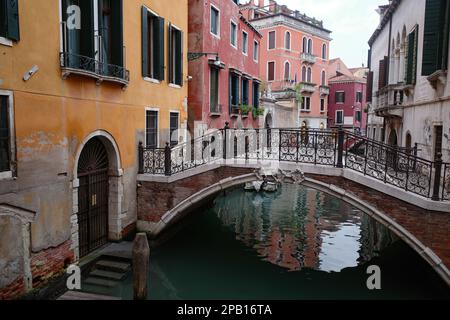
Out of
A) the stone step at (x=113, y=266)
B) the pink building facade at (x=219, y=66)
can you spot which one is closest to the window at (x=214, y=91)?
the pink building facade at (x=219, y=66)

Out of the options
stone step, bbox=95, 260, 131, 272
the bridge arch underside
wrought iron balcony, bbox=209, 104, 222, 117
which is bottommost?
stone step, bbox=95, 260, 131, 272

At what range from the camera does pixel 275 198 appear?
17.9 m

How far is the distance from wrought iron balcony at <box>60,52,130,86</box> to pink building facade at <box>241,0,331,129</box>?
21.0 meters

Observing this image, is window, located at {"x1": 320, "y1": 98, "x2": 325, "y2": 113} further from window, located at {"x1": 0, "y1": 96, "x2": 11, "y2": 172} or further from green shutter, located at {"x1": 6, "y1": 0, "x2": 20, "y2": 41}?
window, located at {"x1": 0, "y1": 96, "x2": 11, "y2": 172}

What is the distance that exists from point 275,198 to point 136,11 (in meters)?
11.4

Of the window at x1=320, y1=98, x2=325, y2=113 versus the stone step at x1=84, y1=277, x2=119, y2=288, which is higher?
the window at x1=320, y1=98, x2=325, y2=113

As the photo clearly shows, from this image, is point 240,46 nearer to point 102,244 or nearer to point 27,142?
point 102,244

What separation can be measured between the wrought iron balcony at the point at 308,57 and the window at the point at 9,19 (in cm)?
2818

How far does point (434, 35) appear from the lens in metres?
8.20

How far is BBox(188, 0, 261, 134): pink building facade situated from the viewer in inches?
509

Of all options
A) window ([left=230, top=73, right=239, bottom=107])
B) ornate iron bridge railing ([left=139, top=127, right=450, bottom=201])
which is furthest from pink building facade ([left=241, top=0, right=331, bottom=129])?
ornate iron bridge railing ([left=139, top=127, right=450, bottom=201])

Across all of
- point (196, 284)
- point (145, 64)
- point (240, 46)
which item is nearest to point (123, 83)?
point (145, 64)

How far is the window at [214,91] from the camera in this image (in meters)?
13.9

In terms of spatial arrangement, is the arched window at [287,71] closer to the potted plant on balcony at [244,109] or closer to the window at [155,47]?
the potted plant on balcony at [244,109]
